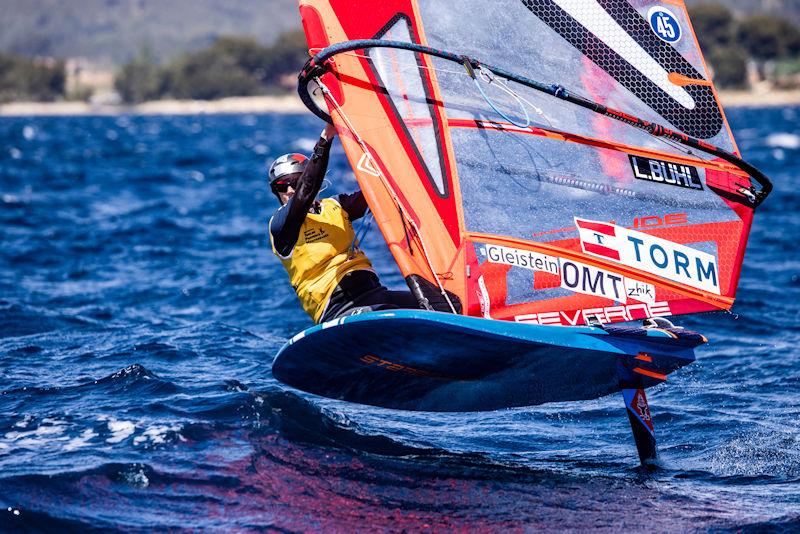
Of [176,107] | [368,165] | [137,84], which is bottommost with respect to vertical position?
[176,107]

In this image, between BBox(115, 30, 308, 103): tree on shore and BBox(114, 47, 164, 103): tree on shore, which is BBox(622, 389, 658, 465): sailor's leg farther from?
BBox(114, 47, 164, 103): tree on shore

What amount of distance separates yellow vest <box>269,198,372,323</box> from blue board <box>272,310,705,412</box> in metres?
0.49

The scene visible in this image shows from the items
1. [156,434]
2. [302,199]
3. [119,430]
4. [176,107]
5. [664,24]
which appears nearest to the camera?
[302,199]

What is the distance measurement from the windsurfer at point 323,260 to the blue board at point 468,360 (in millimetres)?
406

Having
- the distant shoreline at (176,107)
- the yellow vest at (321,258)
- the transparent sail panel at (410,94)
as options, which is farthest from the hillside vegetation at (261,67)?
the yellow vest at (321,258)

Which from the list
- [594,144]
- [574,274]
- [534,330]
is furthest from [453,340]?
[594,144]

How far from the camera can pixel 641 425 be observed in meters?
7.22

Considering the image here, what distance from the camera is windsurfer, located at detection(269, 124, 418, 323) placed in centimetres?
717

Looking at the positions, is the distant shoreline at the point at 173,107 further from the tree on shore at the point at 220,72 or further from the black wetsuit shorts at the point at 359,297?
the black wetsuit shorts at the point at 359,297

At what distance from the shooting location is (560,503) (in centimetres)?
642

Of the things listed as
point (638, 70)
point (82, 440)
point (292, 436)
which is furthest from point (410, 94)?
point (82, 440)

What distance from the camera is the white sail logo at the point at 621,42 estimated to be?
279 inches

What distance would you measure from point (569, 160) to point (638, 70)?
0.75 m

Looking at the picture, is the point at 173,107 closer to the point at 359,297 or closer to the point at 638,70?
the point at 359,297
